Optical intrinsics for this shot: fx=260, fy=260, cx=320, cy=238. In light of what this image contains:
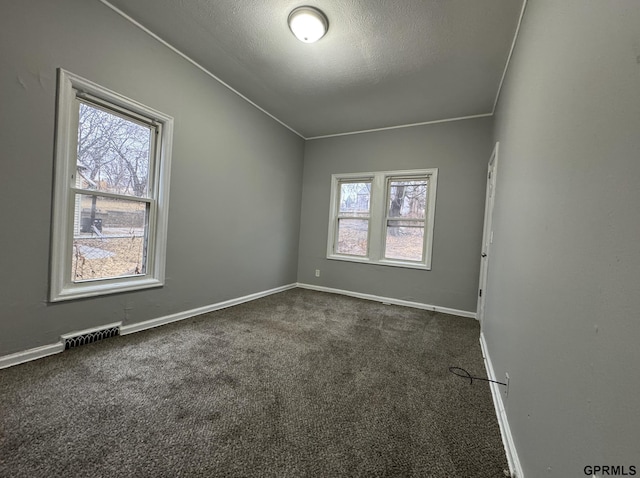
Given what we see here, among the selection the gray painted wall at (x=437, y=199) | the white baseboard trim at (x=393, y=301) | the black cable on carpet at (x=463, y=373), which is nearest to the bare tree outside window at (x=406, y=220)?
the gray painted wall at (x=437, y=199)

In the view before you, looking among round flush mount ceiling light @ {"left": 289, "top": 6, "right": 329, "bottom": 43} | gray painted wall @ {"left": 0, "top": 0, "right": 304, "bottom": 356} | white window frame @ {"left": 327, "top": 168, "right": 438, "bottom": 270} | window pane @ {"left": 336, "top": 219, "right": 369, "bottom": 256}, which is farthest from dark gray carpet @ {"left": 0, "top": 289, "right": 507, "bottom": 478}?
round flush mount ceiling light @ {"left": 289, "top": 6, "right": 329, "bottom": 43}

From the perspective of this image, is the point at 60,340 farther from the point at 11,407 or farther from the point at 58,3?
the point at 58,3

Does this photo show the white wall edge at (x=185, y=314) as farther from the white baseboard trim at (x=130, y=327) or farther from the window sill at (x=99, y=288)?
the window sill at (x=99, y=288)

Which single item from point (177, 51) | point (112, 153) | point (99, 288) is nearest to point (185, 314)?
point (99, 288)

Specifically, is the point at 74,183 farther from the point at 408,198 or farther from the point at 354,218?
the point at 408,198

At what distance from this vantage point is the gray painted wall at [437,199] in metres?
3.48

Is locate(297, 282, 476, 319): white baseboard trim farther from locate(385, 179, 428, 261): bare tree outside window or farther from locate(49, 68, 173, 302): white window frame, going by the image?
locate(49, 68, 173, 302): white window frame

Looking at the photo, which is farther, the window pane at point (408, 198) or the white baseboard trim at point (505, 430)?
the window pane at point (408, 198)

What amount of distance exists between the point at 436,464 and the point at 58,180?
9.58 feet

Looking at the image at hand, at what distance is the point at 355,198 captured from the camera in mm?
4371

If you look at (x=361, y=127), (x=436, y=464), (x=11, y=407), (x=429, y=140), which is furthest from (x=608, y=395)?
(x=361, y=127)

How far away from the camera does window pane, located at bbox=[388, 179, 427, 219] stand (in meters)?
3.89

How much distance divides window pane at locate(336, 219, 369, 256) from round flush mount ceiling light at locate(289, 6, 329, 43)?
268cm

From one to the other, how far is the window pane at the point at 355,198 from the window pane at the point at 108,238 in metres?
2.87
